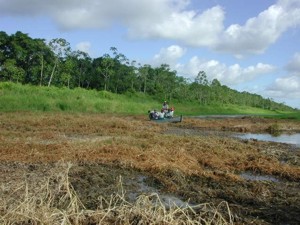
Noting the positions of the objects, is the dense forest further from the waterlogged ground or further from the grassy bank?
the waterlogged ground

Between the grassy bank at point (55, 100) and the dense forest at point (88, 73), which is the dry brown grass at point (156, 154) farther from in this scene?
the dense forest at point (88, 73)

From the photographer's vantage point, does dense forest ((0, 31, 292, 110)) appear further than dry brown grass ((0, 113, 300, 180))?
Yes

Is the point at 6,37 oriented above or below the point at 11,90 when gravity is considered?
above

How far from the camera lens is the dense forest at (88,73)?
196ft

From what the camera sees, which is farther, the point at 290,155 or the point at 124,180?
the point at 290,155

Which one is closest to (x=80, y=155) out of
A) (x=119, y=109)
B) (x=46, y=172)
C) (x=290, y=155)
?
(x=46, y=172)

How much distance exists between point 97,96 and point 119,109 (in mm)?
3297

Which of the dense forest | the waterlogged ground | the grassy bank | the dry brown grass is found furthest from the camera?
the dense forest

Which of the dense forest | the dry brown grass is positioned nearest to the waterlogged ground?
the dry brown grass

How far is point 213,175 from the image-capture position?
12562 mm

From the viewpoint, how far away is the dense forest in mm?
59625

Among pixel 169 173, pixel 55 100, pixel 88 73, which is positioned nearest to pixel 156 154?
pixel 169 173

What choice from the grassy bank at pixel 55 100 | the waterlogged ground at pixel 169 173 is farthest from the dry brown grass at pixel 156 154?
the grassy bank at pixel 55 100

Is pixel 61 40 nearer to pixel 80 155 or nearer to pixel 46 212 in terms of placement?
pixel 80 155
